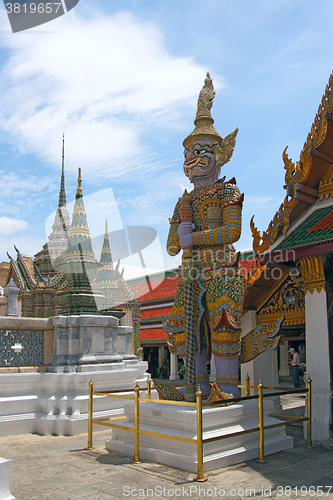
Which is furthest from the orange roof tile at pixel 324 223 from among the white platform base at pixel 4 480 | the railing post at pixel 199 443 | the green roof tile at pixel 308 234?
the white platform base at pixel 4 480

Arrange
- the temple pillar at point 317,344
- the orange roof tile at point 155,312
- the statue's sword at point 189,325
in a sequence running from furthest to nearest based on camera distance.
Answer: the orange roof tile at point 155,312, the temple pillar at point 317,344, the statue's sword at point 189,325

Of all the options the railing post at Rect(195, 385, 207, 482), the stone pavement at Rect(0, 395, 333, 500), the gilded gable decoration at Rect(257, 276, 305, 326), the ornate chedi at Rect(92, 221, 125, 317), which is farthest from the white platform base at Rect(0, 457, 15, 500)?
the ornate chedi at Rect(92, 221, 125, 317)

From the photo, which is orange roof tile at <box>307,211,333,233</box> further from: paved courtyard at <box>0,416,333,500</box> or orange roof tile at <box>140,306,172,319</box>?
orange roof tile at <box>140,306,172,319</box>

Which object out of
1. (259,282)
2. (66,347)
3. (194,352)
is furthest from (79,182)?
(194,352)

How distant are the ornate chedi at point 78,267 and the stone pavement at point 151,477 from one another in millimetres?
3433

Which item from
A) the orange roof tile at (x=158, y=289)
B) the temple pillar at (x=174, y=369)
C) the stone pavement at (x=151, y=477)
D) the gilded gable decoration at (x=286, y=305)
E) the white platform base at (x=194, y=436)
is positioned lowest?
the temple pillar at (x=174, y=369)

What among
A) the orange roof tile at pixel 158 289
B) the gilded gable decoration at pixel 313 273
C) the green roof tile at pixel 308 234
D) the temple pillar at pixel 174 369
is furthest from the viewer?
the orange roof tile at pixel 158 289

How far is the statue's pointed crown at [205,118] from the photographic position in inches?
243

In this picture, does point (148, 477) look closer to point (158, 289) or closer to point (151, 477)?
point (151, 477)

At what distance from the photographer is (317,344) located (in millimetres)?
6320

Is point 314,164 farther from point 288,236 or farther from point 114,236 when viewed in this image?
point 114,236

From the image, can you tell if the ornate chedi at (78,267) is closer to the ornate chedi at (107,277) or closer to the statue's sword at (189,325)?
the statue's sword at (189,325)

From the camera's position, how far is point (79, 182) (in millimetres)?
10406

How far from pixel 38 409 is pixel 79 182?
537 centimetres
